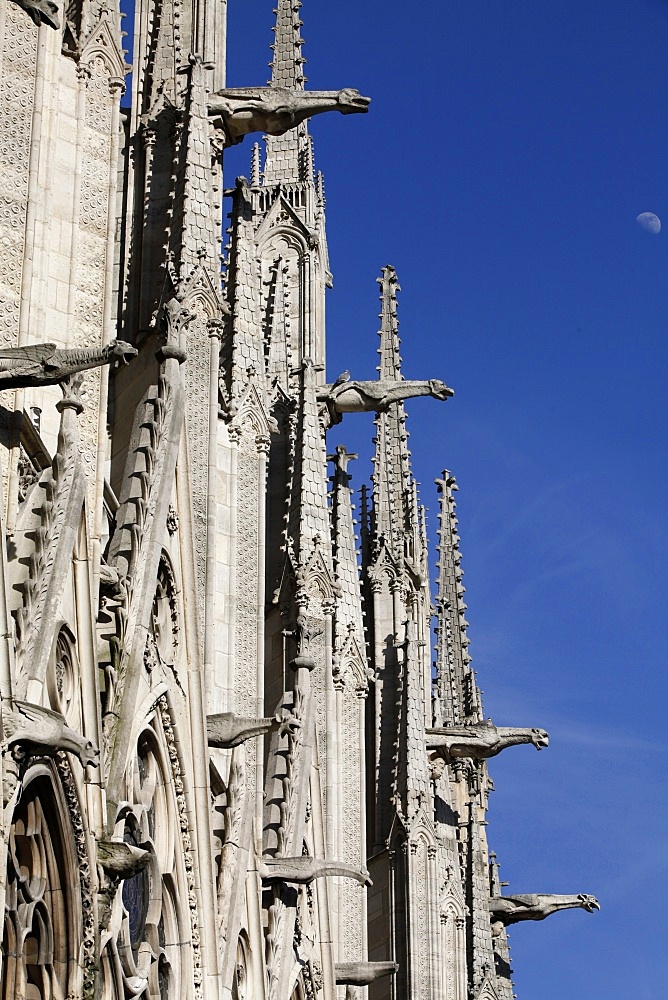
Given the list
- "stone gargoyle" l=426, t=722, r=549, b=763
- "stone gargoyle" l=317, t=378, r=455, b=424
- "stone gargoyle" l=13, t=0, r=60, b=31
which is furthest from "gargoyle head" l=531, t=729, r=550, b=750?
"stone gargoyle" l=13, t=0, r=60, b=31

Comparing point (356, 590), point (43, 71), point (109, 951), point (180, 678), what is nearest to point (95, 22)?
point (43, 71)

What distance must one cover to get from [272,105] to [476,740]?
51.0ft

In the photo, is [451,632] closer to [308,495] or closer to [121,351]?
[308,495]

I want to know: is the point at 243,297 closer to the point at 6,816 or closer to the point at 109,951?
the point at 109,951

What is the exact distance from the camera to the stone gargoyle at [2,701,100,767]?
20.0 m

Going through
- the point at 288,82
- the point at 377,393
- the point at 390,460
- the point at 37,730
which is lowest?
the point at 37,730

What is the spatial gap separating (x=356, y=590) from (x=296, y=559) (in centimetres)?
374

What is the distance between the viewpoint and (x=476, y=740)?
4359cm

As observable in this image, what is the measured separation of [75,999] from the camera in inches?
843

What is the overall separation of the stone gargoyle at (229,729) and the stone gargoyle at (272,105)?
8.71 m

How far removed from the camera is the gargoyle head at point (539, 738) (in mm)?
44938

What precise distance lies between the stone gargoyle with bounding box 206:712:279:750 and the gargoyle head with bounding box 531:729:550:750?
60.8ft

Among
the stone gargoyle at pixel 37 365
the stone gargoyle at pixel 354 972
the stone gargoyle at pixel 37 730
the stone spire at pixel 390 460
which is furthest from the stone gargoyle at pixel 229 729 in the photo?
the stone spire at pixel 390 460

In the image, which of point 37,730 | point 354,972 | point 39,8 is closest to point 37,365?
point 39,8
